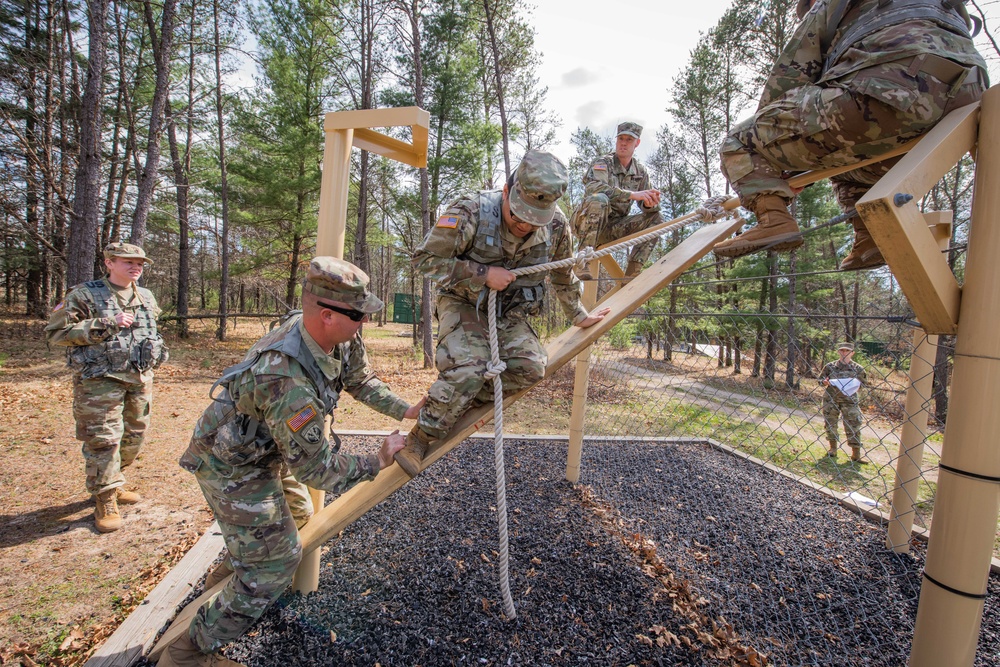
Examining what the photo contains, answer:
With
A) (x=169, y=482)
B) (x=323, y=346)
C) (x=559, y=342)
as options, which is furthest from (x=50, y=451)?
(x=559, y=342)

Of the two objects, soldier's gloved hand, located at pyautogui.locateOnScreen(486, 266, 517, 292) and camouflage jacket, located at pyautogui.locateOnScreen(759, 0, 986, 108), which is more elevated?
camouflage jacket, located at pyautogui.locateOnScreen(759, 0, 986, 108)

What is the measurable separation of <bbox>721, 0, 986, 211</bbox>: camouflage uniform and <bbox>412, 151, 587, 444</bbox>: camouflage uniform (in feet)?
2.94

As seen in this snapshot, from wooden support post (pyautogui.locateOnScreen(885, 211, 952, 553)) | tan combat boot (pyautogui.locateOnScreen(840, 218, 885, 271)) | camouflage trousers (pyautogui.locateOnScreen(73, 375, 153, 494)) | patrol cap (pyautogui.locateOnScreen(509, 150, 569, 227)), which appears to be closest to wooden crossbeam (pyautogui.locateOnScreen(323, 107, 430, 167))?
patrol cap (pyautogui.locateOnScreen(509, 150, 569, 227))

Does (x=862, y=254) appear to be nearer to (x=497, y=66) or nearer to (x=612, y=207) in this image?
(x=612, y=207)

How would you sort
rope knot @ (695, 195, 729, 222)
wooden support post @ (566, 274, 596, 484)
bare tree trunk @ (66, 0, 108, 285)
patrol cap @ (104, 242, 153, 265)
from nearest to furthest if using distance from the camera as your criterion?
rope knot @ (695, 195, 729, 222), patrol cap @ (104, 242, 153, 265), wooden support post @ (566, 274, 596, 484), bare tree trunk @ (66, 0, 108, 285)

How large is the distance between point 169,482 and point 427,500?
8.41 ft

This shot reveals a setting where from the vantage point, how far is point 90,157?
7059mm

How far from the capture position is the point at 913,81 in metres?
1.45

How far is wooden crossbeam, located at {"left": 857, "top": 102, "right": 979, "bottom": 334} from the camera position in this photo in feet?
4.05

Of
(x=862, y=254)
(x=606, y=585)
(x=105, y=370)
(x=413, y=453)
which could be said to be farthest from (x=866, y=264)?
(x=105, y=370)

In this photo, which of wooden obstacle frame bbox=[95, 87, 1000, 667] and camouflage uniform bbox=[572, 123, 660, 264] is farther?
camouflage uniform bbox=[572, 123, 660, 264]

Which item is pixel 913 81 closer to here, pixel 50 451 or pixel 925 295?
pixel 925 295

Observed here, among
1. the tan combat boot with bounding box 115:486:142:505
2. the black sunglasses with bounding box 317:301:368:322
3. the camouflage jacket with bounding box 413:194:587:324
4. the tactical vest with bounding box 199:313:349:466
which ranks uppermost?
the camouflage jacket with bounding box 413:194:587:324

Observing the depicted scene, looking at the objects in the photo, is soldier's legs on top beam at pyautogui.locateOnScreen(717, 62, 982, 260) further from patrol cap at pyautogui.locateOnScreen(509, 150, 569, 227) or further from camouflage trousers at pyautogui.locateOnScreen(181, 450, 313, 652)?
camouflage trousers at pyautogui.locateOnScreen(181, 450, 313, 652)
